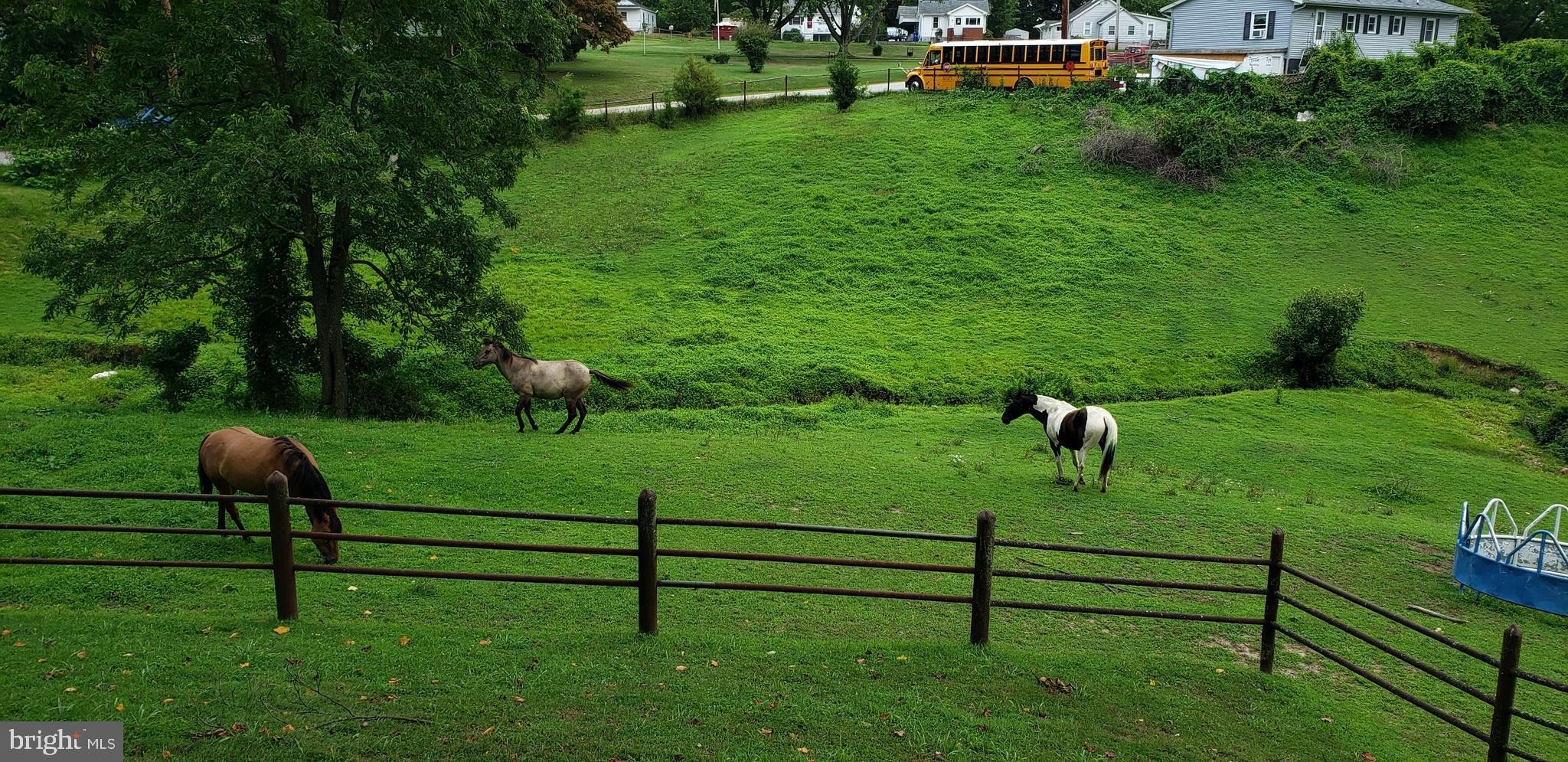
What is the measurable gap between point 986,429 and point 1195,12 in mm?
38213

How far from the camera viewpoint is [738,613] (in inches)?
381

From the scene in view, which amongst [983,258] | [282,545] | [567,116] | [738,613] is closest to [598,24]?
[567,116]

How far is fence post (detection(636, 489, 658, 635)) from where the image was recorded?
24.7 feet

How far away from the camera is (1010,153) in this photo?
34.4 m

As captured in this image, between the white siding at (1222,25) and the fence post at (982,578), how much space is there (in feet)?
149

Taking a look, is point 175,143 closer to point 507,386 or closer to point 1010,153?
point 507,386

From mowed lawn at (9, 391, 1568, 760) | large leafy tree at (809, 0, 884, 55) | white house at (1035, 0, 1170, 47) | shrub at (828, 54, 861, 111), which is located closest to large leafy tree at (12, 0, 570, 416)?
mowed lawn at (9, 391, 1568, 760)

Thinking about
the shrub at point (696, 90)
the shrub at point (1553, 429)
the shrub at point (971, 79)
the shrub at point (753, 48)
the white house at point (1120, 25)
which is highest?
the white house at point (1120, 25)

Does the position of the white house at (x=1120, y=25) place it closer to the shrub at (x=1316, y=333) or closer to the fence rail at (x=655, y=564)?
the shrub at (x=1316, y=333)

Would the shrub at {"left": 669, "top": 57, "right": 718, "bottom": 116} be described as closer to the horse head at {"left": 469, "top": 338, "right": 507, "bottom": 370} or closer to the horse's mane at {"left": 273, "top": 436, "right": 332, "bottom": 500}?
the horse head at {"left": 469, "top": 338, "right": 507, "bottom": 370}

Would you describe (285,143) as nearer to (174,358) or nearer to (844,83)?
(174,358)

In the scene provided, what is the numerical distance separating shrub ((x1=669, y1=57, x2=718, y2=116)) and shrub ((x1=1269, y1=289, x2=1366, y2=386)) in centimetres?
2465

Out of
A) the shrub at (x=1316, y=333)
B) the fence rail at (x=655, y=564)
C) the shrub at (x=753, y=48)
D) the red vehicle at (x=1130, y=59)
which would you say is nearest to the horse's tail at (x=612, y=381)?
the fence rail at (x=655, y=564)

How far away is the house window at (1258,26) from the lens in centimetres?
4531
